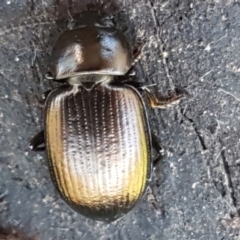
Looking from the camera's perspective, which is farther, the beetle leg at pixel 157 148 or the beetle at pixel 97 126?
the beetle leg at pixel 157 148

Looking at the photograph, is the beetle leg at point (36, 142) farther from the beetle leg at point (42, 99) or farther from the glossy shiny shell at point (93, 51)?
the glossy shiny shell at point (93, 51)

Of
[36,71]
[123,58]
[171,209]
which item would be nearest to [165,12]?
[123,58]

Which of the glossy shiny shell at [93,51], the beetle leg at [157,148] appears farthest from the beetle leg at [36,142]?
the beetle leg at [157,148]

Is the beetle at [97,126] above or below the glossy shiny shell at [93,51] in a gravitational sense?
below

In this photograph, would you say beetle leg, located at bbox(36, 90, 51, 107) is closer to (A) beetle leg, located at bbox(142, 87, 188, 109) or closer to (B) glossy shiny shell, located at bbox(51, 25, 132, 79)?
(B) glossy shiny shell, located at bbox(51, 25, 132, 79)

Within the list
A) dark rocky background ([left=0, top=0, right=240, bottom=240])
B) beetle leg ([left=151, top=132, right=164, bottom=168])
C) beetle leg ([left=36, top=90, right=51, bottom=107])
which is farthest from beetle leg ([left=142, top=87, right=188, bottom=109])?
beetle leg ([left=36, top=90, right=51, bottom=107])

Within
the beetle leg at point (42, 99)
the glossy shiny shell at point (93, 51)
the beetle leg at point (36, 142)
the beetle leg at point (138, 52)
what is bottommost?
the beetle leg at point (36, 142)
